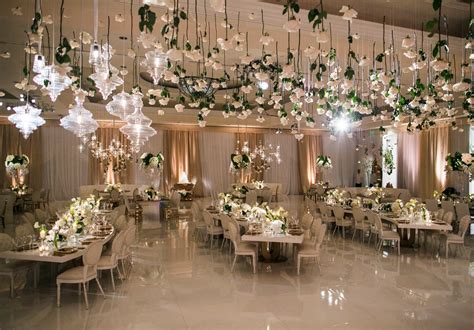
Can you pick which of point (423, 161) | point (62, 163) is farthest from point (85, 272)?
point (423, 161)

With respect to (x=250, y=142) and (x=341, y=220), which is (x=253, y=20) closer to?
(x=341, y=220)

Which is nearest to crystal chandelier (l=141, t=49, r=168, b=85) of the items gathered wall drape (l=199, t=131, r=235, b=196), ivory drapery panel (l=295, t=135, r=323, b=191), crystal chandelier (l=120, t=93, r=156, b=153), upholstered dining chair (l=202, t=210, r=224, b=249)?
crystal chandelier (l=120, t=93, r=156, b=153)

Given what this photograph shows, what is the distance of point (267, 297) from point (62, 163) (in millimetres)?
14187

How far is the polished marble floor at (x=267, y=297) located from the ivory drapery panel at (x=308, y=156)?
42.7 ft

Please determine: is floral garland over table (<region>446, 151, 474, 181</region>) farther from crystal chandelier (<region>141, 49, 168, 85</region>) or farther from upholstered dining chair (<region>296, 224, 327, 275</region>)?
crystal chandelier (<region>141, 49, 168, 85</region>)

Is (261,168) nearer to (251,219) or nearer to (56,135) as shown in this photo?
(56,135)

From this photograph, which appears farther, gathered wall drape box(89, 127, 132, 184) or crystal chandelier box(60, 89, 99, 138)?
gathered wall drape box(89, 127, 132, 184)

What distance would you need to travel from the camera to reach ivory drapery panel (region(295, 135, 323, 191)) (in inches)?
807

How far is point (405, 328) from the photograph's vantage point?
4.34 m

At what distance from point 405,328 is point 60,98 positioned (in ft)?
44.5

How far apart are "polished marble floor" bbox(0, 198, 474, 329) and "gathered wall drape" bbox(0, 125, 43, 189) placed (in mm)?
10716

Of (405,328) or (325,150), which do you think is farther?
(325,150)

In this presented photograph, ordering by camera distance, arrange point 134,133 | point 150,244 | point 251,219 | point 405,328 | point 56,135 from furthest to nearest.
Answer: point 56,135
point 150,244
point 251,219
point 134,133
point 405,328

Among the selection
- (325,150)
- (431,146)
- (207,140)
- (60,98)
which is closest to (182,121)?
(207,140)
